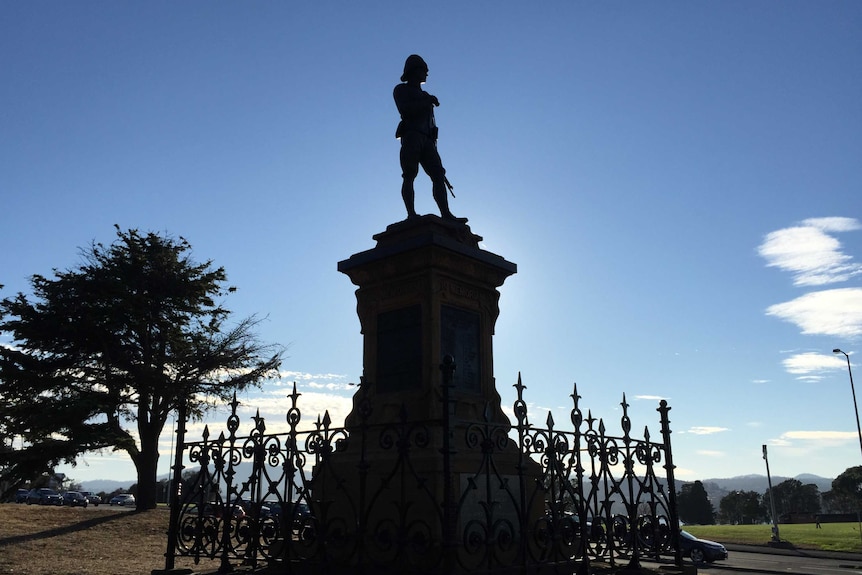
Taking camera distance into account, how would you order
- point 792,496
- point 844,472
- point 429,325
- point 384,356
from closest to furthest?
1. point 429,325
2. point 384,356
3. point 844,472
4. point 792,496

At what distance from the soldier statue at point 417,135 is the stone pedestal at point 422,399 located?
2.15 feet

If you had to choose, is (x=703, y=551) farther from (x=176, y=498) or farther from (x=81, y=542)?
(x=176, y=498)

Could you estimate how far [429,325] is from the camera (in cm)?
766

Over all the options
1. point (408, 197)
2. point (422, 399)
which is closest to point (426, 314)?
point (422, 399)

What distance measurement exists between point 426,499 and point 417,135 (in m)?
4.95

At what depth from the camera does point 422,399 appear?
7.50 m

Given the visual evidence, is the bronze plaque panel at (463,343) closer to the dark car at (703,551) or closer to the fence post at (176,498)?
the fence post at (176,498)

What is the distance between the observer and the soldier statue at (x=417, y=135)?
9070 millimetres

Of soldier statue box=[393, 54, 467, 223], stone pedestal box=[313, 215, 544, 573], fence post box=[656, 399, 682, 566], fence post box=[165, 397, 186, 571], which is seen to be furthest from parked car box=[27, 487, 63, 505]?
fence post box=[656, 399, 682, 566]

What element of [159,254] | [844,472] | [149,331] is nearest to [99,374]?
[149,331]

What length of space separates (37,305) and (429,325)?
26.9 metres

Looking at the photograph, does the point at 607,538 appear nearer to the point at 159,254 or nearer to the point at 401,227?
the point at 401,227

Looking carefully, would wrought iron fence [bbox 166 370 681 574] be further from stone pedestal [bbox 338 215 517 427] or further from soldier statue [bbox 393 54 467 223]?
soldier statue [bbox 393 54 467 223]

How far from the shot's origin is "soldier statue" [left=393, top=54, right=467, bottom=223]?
29.8 ft
